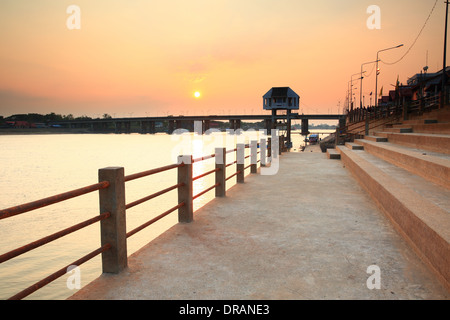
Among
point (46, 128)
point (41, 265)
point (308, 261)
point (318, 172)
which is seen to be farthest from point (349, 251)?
point (46, 128)

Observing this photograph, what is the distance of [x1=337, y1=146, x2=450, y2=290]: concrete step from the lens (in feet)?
10.8

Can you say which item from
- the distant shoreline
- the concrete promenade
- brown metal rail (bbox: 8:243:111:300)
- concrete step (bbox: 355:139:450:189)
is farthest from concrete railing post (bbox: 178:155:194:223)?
the distant shoreline

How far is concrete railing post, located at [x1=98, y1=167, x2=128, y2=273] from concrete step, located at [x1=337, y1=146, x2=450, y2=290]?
3.52m

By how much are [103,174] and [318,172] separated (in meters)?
9.99

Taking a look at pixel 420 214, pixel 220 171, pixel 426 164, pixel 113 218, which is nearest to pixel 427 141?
pixel 426 164

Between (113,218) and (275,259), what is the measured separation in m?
2.09

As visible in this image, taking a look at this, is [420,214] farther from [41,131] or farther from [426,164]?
[41,131]

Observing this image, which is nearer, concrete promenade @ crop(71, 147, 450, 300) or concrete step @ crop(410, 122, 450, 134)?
concrete promenade @ crop(71, 147, 450, 300)

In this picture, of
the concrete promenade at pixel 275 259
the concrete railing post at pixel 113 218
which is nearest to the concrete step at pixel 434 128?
the concrete promenade at pixel 275 259

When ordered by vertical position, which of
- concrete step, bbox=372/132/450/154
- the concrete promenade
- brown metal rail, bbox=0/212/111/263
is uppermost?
concrete step, bbox=372/132/450/154

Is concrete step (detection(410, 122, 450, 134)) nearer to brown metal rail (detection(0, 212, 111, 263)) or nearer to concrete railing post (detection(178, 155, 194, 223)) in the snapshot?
concrete railing post (detection(178, 155, 194, 223))

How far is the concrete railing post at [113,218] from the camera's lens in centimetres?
357
